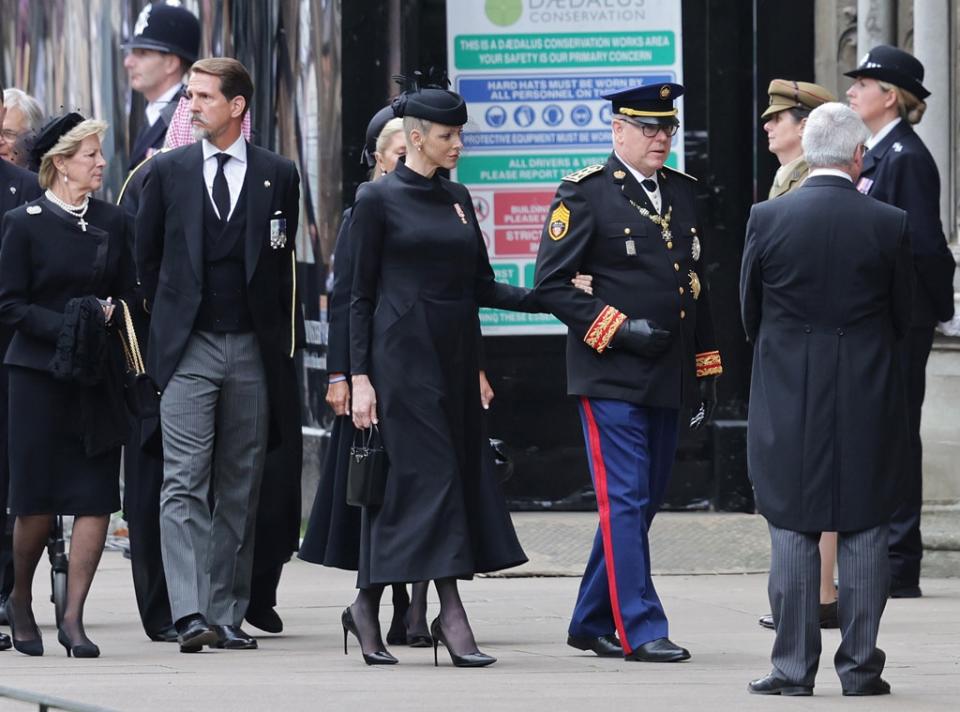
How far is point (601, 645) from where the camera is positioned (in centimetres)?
803

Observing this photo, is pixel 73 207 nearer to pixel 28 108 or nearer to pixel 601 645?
pixel 28 108

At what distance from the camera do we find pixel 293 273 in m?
8.62

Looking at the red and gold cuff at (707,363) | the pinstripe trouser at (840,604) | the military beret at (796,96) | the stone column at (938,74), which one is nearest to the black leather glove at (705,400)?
the red and gold cuff at (707,363)

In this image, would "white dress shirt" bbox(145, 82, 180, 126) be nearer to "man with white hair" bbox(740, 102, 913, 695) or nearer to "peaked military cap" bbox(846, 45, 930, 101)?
"peaked military cap" bbox(846, 45, 930, 101)

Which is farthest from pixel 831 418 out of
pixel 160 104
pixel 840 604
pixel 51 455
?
pixel 160 104

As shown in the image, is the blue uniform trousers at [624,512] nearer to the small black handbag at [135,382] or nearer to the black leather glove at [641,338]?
the black leather glove at [641,338]

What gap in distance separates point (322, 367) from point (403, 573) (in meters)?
4.55

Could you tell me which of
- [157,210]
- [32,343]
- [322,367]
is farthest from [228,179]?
[322,367]

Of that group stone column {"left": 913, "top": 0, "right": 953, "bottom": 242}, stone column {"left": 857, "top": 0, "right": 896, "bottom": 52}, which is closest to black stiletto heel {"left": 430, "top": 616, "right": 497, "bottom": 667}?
stone column {"left": 913, "top": 0, "right": 953, "bottom": 242}

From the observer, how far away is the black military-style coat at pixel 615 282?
7953 millimetres

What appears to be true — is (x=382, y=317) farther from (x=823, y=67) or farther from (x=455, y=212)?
(x=823, y=67)

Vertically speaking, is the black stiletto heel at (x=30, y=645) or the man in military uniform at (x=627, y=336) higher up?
the man in military uniform at (x=627, y=336)

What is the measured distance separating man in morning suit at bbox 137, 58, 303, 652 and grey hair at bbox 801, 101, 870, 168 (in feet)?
6.94

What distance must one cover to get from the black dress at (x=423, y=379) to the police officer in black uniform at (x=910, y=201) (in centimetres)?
218
